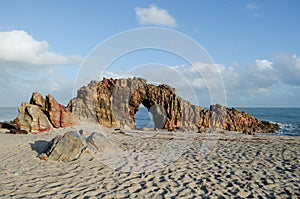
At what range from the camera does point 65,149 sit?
10.3 m

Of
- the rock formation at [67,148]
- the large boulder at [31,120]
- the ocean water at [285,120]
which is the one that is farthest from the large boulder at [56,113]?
the ocean water at [285,120]

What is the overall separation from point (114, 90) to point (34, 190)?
20011mm

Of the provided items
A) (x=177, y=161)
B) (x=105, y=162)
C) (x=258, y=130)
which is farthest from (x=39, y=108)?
(x=258, y=130)

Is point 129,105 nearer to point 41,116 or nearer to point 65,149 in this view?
point 41,116

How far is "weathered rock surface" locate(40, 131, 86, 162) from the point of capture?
10.1m

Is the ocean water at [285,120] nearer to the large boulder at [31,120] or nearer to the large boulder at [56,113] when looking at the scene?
the large boulder at [56,113]

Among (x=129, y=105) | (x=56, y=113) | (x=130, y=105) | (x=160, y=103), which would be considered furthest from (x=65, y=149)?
(x=160, y=103)

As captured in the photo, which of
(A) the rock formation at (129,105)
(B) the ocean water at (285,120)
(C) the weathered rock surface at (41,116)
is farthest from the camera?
(B) the ocean water at (285,120)

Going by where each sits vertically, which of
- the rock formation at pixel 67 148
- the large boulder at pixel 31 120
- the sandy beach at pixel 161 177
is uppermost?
the large boulder at pixel 31 120

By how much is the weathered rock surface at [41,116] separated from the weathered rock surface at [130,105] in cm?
363

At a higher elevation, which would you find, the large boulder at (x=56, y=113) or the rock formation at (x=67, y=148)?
the large boulder at (x=56, y=113)

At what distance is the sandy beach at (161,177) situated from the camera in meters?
6.76

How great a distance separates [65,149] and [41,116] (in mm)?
9851

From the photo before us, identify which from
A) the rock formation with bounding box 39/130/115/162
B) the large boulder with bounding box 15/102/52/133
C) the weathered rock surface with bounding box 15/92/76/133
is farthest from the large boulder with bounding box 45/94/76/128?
the rock formation with bounding box 39/130/115/162
